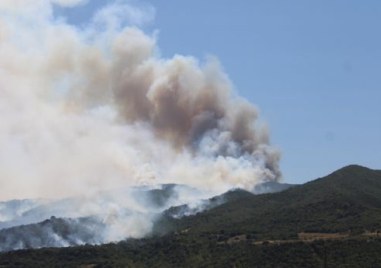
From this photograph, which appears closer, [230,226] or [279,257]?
[279,257]

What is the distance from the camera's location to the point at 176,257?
164 metres

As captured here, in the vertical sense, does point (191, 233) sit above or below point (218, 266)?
above

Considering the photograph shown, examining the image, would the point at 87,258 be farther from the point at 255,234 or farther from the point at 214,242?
the point at 255,234

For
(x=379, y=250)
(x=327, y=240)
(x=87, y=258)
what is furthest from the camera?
(x=87, y=258)

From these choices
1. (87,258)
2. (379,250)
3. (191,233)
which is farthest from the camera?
(191,233)

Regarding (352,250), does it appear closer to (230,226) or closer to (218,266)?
(218,266)

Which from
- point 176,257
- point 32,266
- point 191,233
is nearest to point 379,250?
point 176,257

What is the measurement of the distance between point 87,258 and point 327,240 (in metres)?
55.9

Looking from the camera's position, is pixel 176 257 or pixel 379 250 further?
pixel 176 257

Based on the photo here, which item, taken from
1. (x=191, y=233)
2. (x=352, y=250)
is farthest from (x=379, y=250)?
(x=191, y=233)

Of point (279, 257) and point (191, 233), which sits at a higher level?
point (191, 233)

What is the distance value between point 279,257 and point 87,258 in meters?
47.9

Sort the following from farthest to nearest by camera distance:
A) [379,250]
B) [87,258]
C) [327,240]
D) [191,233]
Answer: [191,233], [87,258], [327,240], [379,250]

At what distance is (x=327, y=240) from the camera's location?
155 metres
